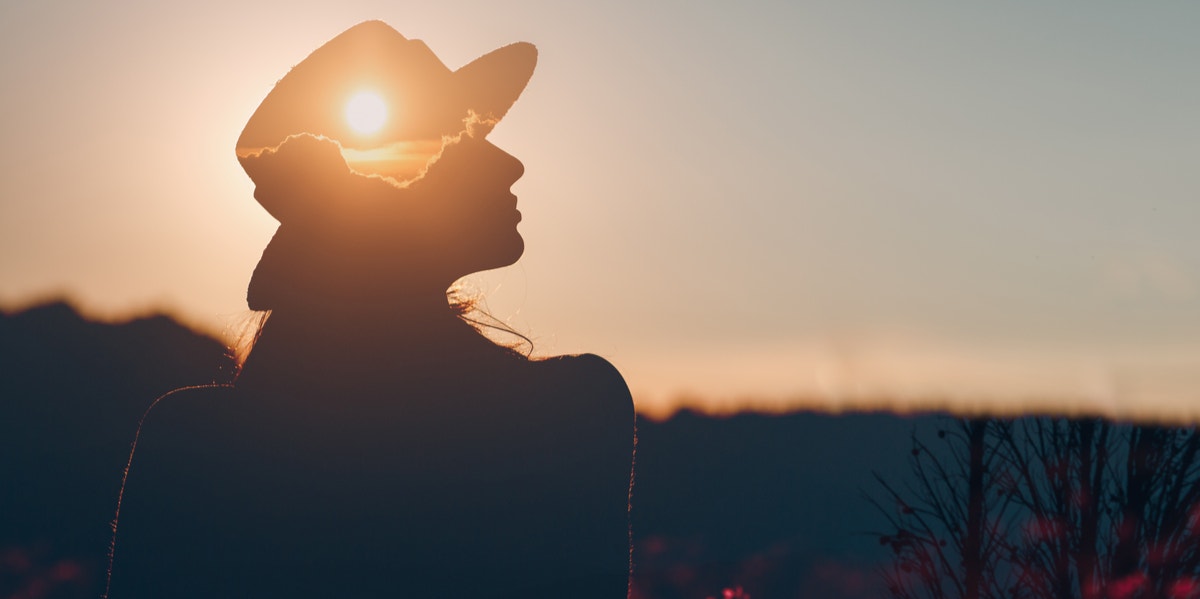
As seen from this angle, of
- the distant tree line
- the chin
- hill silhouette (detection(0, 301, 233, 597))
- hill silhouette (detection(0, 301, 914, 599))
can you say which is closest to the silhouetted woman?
the chin

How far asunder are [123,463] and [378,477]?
1302 inches

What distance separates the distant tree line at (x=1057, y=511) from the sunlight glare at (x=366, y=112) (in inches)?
210

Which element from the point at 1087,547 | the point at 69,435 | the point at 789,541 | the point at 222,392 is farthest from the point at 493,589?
the point at 789,541

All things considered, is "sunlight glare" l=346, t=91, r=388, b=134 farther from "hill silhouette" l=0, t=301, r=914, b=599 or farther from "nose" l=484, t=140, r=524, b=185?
"hill silhouette" l=0, t=301, r=914, b=599

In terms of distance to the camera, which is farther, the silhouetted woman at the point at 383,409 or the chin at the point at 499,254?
the chin at the point at 499,254

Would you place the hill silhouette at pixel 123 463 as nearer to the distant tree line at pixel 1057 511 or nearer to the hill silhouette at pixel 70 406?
the hill silhouette at pixel 70 406

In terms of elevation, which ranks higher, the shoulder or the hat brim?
the hat brim

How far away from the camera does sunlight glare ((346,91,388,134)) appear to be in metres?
5.18

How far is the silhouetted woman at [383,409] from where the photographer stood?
4848 mm

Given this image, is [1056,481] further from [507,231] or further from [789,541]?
[789,541]

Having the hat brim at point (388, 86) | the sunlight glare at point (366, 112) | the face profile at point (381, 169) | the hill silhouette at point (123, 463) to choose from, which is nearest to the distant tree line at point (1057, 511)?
the face profile at point (381, 169)

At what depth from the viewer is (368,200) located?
201 inches

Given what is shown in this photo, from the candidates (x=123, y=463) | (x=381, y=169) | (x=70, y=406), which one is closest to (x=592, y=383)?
(x=381, y=169)

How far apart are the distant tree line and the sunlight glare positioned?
5.34 meters
